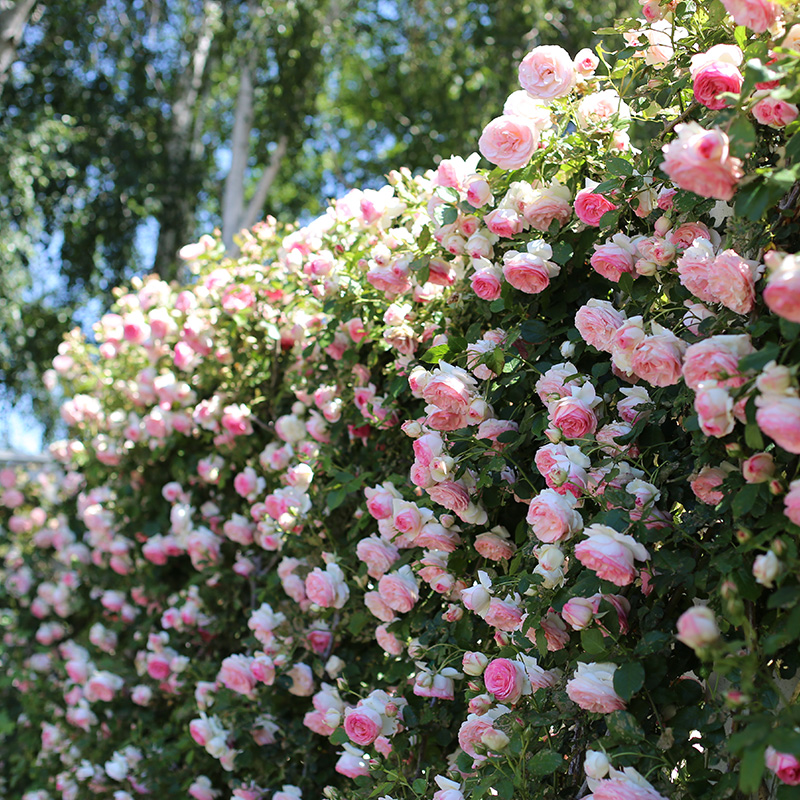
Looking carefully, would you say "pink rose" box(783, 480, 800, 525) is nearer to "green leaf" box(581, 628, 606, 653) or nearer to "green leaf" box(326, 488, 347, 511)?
"green leaf" box(581, 628, 606, 653)

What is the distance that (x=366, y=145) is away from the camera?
29.1ft

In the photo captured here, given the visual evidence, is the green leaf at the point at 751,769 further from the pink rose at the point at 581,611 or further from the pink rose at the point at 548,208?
the pink rose at the point at 548,208

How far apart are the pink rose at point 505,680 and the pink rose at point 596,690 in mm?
165

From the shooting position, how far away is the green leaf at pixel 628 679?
98cm

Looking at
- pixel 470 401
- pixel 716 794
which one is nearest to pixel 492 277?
pixel 470 401

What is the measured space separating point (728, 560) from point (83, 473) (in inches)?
105

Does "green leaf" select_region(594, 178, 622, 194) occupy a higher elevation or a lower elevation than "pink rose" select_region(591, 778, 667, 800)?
higher

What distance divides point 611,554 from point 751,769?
0.94 feet

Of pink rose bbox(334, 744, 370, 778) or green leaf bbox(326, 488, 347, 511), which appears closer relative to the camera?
pink rose bbox(334, 744, 370, 778)

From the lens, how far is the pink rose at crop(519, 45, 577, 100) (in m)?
1.27

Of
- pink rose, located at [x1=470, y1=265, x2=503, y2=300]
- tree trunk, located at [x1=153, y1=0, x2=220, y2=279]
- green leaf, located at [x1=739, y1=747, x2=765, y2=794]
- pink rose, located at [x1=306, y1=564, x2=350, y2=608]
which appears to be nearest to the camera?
green leaf, located at [x1=739, y1=747, x2=765, y2=794]

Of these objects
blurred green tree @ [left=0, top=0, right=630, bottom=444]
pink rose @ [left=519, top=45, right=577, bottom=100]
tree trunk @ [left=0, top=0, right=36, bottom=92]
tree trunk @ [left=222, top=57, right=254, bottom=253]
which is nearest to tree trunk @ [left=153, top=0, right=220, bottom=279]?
blurred green tree @ [left=0, top=0, right=630, bottom=444]

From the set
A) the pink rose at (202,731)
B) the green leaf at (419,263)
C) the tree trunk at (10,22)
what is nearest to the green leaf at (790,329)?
the green leaf at (419,263)

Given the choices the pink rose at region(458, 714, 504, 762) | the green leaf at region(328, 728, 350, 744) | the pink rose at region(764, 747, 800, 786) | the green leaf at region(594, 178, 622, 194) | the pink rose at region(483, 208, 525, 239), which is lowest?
the green leaf at region(328, 728, 350, 744)
